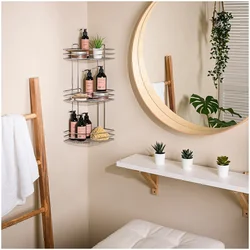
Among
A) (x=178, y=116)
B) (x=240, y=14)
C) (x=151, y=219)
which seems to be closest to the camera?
(x=240, y=14)

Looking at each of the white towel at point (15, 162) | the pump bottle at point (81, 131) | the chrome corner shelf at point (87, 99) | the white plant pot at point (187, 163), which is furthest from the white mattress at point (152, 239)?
the chrome corner shelf at point (87, 99)

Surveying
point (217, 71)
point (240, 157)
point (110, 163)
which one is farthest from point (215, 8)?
point (110, 163)

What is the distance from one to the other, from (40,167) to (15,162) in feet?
0.62

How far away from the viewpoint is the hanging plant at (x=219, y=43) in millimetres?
2131

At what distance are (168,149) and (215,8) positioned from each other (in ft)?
2.31

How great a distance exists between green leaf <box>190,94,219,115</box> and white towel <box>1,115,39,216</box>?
31.1 inches

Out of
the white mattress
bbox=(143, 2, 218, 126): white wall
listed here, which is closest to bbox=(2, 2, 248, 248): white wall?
bbox=(143, 2, 218, 126): white wall

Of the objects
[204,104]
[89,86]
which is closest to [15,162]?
[89,86]

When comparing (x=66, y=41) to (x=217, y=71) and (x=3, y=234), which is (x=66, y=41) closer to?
(x=217, y=71)

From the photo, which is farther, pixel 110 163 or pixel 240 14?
pixel 110 163

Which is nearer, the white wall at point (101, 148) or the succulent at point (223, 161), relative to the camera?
the succulent at point (223, 161)

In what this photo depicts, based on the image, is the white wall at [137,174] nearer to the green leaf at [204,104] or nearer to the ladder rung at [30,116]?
the green leaf at [204,104]

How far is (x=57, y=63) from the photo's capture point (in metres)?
2.35

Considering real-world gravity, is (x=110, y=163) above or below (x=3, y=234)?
above
